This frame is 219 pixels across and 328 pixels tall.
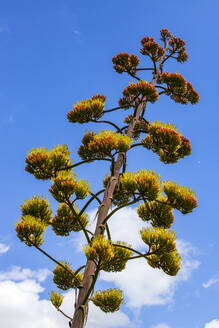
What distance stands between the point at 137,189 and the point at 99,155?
110cm

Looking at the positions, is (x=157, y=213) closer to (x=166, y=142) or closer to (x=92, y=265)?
(x=166, y=142)

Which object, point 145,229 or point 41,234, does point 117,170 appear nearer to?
point 145,229

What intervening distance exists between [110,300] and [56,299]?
3.91ft

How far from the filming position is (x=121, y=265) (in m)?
6.22

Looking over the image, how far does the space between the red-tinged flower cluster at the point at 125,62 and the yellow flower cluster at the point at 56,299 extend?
Result: 19.1ft

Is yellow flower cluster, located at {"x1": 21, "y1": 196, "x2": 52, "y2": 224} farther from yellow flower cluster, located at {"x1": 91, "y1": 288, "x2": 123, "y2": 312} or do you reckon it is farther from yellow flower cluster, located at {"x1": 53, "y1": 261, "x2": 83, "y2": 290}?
yellow flower cluster, located at {"x1": 91, "y1": 288, "x2": 123, "y2": 312}

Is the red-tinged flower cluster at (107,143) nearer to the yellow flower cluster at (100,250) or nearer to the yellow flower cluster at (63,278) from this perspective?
the yellow flower cluster at (100,250)

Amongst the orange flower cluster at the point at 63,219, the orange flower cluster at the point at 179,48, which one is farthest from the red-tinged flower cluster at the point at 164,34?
the orange flower cluster at the point at 63,219

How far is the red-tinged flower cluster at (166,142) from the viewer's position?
604cm

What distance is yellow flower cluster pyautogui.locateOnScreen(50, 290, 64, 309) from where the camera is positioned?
6.85 metres

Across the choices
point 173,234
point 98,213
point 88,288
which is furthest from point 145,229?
point 88,288

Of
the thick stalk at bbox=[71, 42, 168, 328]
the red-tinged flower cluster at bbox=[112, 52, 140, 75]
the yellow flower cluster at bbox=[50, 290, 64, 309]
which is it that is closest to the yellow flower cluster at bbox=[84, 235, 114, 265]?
the thick stalk at bbox=[71, 42, 168, 328]

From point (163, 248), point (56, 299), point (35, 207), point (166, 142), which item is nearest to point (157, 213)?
point (163, 248)

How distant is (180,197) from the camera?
19.4 ft
